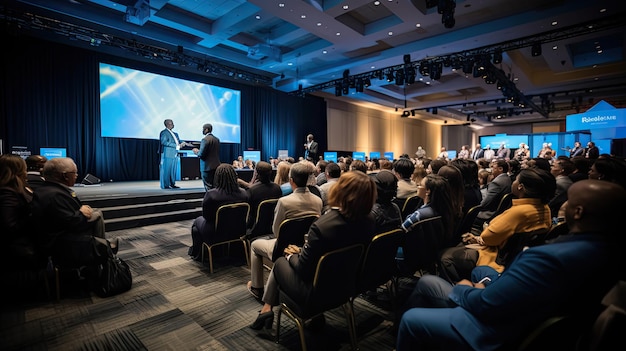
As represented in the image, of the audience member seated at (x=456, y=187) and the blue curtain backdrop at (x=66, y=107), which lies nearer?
the audience member seated at (x=456, y=187)

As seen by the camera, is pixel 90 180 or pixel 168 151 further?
pixel 90 180

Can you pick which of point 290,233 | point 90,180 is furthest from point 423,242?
point 90,180

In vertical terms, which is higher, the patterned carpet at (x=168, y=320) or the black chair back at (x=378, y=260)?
the black chair back at (x=378, y=260)

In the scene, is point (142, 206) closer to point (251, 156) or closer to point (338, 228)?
point (338, 228)

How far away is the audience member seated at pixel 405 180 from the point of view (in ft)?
11.0

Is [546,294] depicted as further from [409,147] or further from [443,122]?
[443,122]

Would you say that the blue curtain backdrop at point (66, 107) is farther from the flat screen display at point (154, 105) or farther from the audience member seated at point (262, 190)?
the audience member seated at point (262, 190)

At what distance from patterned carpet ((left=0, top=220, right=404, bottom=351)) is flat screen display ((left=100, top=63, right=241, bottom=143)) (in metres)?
6.58

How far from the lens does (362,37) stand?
25.0 feet

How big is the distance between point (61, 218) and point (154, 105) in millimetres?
7157

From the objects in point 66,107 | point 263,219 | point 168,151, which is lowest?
point 263,219

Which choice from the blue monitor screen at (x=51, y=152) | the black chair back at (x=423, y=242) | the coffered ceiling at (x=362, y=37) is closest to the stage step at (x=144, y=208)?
the blue monitor screen at (x=51, y=152)

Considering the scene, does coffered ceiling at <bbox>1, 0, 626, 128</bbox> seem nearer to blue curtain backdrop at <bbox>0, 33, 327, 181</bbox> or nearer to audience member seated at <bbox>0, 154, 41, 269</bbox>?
blue curtain backdrop at <bbox>0, 33, 327, 181</bbox>

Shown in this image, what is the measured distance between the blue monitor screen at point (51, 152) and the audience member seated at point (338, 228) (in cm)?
776
